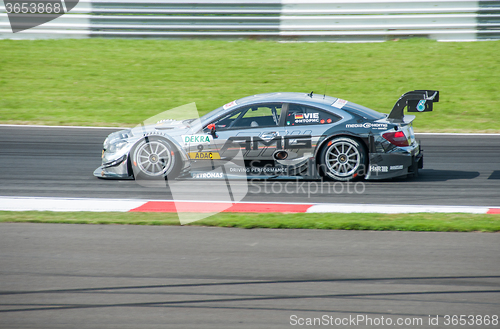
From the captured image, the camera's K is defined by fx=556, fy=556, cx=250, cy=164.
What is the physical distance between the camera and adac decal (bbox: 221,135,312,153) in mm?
8250

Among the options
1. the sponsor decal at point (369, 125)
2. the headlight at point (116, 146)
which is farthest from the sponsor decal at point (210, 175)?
the sponsor decal at point (369, 125)

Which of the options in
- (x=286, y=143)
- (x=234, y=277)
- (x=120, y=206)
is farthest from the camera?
(x=286, y=143)

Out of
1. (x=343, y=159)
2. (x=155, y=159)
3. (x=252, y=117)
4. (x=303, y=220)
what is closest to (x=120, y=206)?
(x=155, y=159)

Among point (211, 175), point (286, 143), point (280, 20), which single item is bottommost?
point (211, 175)

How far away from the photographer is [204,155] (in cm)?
836

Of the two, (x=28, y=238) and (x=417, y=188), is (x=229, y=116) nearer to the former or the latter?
(x=417, y=188)

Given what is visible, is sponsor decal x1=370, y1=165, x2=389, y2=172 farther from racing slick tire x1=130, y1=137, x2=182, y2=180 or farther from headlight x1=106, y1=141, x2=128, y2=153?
headlight x1=106, y1=141, x2=128, y2=153

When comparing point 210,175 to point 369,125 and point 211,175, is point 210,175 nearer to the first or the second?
point 211,175

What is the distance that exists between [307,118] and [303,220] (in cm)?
237

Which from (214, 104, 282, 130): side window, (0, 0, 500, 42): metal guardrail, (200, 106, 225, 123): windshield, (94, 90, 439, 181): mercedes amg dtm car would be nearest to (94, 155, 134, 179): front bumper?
(94, 90, 439, 181): mercedes amg dtm car

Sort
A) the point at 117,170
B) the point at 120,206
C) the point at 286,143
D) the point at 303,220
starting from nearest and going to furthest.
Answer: the point at 303,220
the point at 120,206
the point at 286,143
the point at 117,170

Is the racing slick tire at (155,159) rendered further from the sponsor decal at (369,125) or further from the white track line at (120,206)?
the sponsor decal at (369,125)

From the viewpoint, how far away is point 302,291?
14.7ft

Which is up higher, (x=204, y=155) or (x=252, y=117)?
(x=252, y=117)
